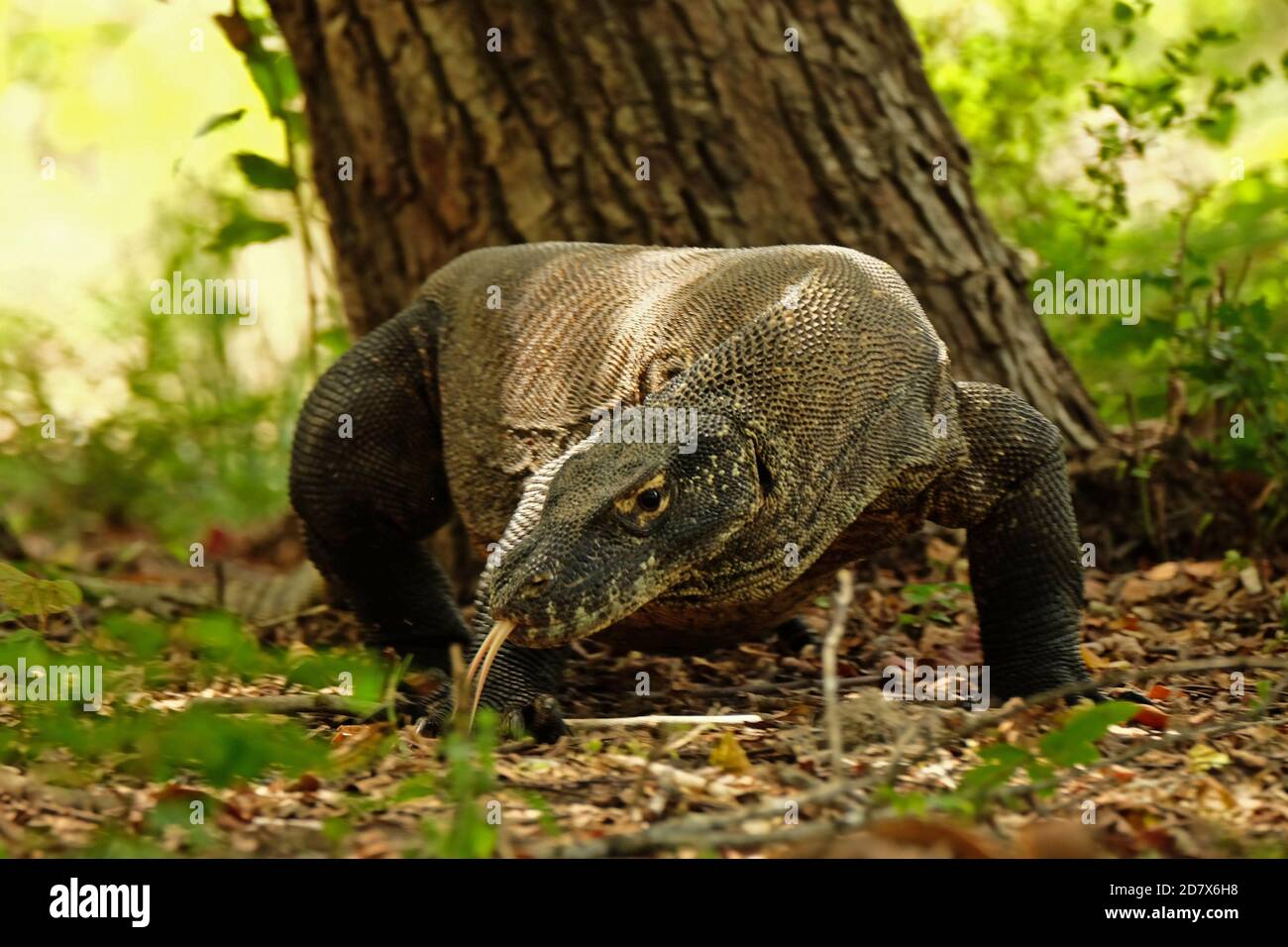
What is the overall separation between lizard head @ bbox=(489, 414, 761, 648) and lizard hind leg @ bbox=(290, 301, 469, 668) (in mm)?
1572

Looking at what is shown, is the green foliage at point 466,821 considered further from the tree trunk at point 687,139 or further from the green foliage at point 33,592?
the tree trunk at point 687,139

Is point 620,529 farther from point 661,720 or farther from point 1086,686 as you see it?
point 1086,686

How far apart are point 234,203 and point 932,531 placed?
4.60 m

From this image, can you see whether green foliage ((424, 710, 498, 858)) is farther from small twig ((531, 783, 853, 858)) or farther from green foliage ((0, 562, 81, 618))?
green foliage ((0, 562, 81, 618))

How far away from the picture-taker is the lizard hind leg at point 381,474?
4957 mm

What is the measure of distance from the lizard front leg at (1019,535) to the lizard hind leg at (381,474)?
1.77m

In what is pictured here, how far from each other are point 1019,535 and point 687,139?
85.0 inches

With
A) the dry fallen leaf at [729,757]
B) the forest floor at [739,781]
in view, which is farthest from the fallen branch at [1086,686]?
the dry fallen leaf at [729,757]

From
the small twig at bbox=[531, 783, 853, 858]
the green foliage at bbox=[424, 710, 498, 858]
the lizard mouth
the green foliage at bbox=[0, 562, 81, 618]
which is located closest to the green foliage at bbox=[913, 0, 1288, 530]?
the lizard mouth

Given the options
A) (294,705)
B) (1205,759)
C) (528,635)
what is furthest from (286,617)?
(1205,759)

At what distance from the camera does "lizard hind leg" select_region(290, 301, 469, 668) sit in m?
4.96

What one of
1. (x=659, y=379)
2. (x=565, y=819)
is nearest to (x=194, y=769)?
(x=565, y=819)

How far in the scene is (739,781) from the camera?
3316 mm
